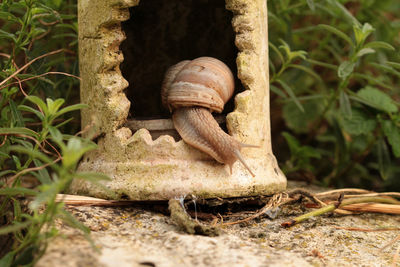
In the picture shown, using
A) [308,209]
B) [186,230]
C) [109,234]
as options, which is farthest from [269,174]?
[109,234]

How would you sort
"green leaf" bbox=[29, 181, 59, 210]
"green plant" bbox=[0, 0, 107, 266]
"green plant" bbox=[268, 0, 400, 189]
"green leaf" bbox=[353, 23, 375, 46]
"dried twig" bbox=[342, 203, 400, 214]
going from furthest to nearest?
"green plant" bbox=[268, 0, 400, 189]
"green leaf" bbox=[353, 23, 375, 46]
"dried twig" bbox=[342, 203, 400, 214]
"green plant" bbox=[0, 0, 107, 266]
"green leaf" bbox=[29, 181, 59, 210]

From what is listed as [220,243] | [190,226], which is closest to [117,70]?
[190,226]

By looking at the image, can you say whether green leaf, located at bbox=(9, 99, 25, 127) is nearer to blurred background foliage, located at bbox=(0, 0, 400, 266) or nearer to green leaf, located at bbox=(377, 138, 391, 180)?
blurred background foliage, located at bbox=(0, 0, 400, 266)

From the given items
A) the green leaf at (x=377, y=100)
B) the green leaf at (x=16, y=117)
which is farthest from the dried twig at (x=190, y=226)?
the green leaf at (x=377, y=100)

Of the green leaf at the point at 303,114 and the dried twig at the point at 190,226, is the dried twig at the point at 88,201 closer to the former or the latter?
the dried twig at the point at 190,226

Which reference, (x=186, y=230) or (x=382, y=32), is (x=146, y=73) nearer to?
(x=186, y=230)

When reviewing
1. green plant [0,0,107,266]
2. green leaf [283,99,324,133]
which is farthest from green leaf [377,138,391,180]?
green plant [0,0,107,266]

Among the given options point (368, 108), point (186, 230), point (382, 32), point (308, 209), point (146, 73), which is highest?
point (382, 32)
